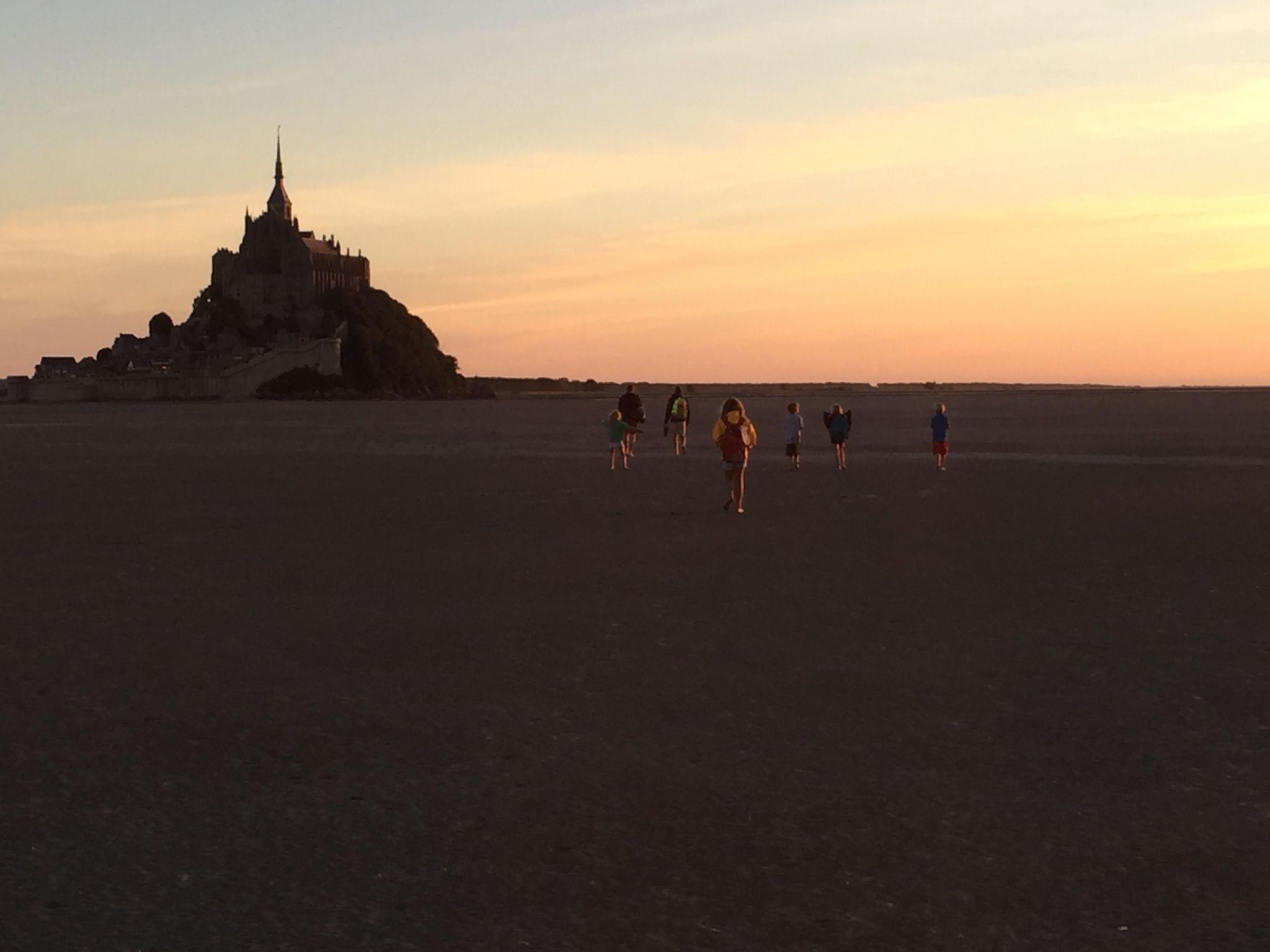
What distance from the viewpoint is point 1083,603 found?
11781 mm

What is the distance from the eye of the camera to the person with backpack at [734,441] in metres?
20.5

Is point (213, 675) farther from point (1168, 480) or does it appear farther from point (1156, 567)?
point (1168, 480)

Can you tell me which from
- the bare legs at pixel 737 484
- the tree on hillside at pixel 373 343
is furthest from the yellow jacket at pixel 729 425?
the tree on hillside at pixel 373 343

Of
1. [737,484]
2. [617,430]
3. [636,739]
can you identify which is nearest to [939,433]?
[617,430]

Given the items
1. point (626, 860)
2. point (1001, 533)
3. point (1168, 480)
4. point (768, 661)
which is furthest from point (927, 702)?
point (1168, 480)

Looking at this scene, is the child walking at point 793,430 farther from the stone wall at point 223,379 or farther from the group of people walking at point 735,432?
the stone wall at point 223,379

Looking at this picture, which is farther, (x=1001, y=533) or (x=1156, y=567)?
(x=1001, y=533)

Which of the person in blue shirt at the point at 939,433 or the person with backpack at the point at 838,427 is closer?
the person in blue shirt at the point at 939,433

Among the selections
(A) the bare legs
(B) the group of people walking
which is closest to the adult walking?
(B) the group of people walking

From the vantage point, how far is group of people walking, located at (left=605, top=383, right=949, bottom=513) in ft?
67.8

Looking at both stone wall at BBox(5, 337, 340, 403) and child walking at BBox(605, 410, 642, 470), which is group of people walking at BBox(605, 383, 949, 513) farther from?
stone wall at BBox(5, 337, 340, 403)

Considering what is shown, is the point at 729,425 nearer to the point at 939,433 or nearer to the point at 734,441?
the point at 734,441

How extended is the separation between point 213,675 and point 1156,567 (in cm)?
918

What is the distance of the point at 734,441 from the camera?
67.5ft
